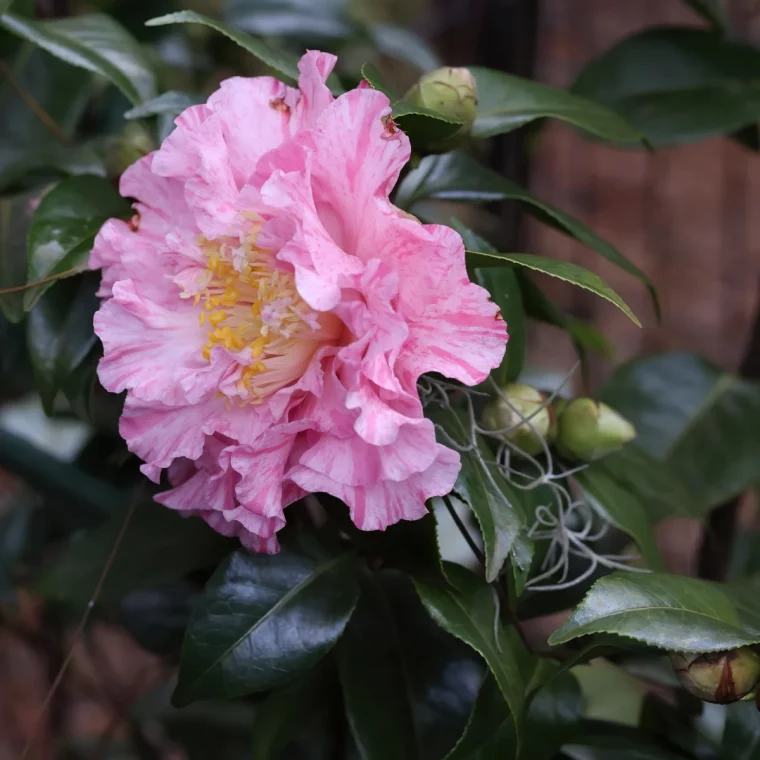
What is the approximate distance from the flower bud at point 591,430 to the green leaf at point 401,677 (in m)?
0.16

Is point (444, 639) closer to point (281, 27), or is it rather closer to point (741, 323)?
point (281, 27)

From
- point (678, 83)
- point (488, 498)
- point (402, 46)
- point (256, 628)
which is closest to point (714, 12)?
point (678, 83)

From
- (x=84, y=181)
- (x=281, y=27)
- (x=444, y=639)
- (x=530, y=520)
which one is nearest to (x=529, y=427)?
(x=530, y=520)

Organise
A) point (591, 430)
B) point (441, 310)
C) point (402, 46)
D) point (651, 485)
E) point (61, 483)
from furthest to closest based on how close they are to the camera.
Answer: point (402, 46) < point (61, 483) < point (651, 485) < point (591, 430) < point (441, 310)

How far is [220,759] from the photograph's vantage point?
2.57ft

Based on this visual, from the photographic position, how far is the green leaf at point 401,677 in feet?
1.57

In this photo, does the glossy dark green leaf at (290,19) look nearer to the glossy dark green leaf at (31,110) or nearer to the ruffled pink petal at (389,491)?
the glossy dark green leaf at (31,110)

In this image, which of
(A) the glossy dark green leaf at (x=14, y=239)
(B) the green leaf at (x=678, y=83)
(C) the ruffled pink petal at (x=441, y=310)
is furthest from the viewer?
(B) the green leaf at (x=678, y=83)

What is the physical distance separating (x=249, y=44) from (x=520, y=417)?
0.84ft

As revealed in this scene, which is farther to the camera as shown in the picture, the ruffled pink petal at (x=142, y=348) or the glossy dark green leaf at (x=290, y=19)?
the glossy dark green leaf at (x=290, y=19)

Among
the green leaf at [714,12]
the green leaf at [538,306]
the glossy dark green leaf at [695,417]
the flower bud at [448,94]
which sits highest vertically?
the flower bud at [448,94]

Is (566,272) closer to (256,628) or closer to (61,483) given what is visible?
(256,628)

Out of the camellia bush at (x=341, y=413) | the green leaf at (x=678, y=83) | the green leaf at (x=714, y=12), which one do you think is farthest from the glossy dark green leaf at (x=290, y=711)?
the green leaf at (x=714, y=12)

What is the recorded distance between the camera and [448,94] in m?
0.43
